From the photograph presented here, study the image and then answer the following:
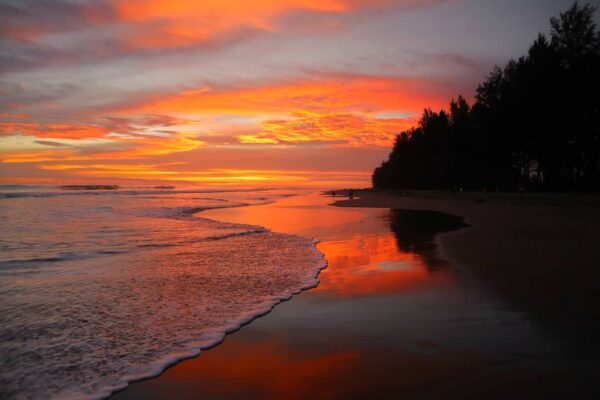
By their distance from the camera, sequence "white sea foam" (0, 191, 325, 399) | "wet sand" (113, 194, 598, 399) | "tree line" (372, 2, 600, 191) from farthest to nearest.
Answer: "tree line" (372, 2, 600, 191), "white sea foam" (0, 191, 325, 399), "wet sand" (113, 194, 598, 399)

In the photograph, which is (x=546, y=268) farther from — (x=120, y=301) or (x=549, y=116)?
(x=549, y=116)

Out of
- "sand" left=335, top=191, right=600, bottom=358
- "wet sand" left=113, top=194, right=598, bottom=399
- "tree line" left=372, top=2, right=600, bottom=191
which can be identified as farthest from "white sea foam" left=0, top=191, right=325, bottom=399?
"tree line" left=372, top=2, right=600, bottom=191

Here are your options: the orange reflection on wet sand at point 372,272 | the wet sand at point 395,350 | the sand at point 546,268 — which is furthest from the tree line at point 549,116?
the wet sand at point 395,350

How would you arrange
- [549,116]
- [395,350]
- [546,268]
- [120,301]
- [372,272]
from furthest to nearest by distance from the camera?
[549,116] → [372,272] → [546,268] → [120,301] → [395,350]

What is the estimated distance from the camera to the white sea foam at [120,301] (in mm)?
4973

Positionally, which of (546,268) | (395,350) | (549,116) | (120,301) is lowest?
(120,301)

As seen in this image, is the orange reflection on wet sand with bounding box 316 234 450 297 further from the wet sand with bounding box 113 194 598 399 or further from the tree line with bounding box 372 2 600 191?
the tree line with bounding box 372 2 600 191

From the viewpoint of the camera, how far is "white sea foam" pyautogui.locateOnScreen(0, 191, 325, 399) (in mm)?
4973

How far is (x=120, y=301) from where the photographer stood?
309 inches

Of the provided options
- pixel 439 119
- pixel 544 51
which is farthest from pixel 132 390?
pixel 439 119

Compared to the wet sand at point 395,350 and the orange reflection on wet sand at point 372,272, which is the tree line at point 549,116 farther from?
the wet sand at point 395,350

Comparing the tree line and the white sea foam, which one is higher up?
the tree line

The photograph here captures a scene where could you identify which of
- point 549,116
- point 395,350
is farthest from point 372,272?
point 549,116

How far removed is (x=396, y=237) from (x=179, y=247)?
8374 millimetres
